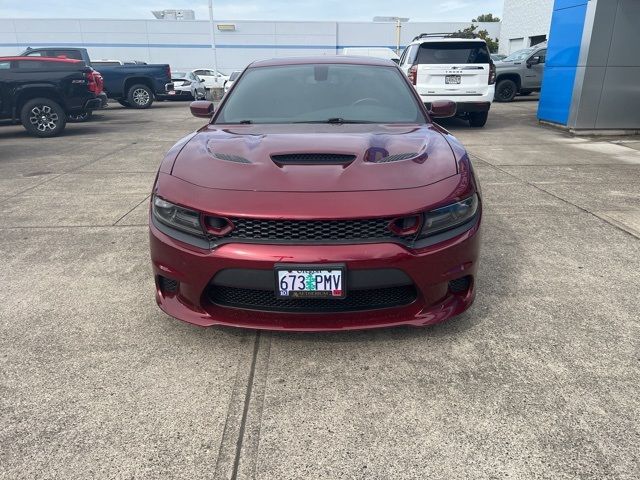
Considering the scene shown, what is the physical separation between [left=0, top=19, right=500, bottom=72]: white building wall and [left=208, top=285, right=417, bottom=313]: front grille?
38.9 m

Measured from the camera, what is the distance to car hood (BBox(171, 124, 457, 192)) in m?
2.24

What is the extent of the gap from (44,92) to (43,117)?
52 centimetres

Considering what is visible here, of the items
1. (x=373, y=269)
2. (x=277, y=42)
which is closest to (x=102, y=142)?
(x=373, y=269)

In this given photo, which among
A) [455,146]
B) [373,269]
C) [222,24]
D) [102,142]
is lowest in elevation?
[102,142]

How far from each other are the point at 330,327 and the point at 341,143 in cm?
102

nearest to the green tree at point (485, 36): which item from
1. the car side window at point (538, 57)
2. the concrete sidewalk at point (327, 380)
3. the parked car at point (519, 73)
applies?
the parked car at point (519, 73)

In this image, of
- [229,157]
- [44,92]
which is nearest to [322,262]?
[229,157]

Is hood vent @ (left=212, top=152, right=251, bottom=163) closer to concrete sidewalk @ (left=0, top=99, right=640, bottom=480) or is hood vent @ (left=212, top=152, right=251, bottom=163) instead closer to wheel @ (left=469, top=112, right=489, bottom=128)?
concrete sidewalk @ (left=0, top=99, right=640, bottom=480)

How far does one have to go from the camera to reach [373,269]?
2.12 metres

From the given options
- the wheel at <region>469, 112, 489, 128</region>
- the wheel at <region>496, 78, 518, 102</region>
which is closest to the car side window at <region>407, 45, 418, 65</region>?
the wheel at <region>469, 112, 489, 128</region>

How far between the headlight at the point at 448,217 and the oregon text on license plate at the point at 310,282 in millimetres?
464

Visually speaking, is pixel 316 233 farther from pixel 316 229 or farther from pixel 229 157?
pixel 229 157

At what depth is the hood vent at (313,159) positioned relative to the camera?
239cm

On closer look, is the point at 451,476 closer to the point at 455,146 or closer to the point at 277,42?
the point at 455,146
